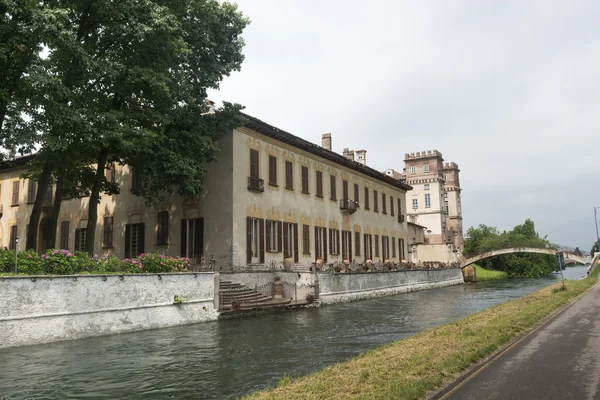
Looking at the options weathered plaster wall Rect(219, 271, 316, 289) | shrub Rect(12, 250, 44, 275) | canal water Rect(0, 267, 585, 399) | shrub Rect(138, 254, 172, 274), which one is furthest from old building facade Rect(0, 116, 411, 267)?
shrub Rect(12, 250, 44, 275)

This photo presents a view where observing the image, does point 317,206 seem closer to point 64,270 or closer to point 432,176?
point 64,270

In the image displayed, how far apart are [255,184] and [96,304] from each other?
11.7 meters

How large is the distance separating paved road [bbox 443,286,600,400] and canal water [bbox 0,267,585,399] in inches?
143

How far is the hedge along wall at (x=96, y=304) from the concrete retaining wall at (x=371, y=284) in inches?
341

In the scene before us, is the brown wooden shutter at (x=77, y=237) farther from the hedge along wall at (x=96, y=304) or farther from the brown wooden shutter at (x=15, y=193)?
the hedge along wall at (x=96, y=304)

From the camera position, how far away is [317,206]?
3194 centimetres

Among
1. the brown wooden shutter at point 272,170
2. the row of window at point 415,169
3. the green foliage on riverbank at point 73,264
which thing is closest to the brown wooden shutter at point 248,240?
the brown wooden shutter at point 272,170

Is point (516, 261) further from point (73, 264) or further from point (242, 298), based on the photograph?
point (73, 264)

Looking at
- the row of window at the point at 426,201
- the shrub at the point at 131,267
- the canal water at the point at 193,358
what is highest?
the row of window at the point at 426,201

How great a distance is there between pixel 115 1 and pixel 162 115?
16.3 ft

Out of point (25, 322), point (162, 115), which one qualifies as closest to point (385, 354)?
point (25, 322)

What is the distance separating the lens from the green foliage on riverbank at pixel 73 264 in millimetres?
14883

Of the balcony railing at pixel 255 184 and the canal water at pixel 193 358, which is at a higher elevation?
the balcony railing at pixel 255 184

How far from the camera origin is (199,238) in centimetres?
2559
